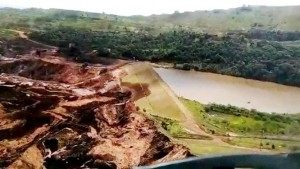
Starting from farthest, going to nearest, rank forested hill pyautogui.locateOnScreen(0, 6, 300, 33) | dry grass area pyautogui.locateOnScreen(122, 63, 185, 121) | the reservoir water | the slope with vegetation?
1. forested hill pyautogui.locateOnScreen(0, 6, 300, 33)
2. the slope with vegetation
3. the reservoir water
4. dry grass area pyautogui.locateOnScreen(122, 63, 185, 121)

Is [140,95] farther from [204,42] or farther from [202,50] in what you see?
[204,42]

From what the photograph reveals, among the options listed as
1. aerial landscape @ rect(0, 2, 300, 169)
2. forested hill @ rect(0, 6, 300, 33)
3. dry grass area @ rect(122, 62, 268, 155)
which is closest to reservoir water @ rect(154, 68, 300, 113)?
aerial landscape @ rect(0, 2, 300, 169)

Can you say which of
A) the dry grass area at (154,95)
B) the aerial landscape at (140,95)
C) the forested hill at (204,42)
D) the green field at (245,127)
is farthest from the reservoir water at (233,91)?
the green field at (245,127)

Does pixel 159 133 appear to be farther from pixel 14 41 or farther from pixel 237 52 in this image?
pixel 14 41

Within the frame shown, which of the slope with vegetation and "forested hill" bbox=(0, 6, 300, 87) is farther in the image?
"forested hill" bbox=(0, 6, 300, 87)

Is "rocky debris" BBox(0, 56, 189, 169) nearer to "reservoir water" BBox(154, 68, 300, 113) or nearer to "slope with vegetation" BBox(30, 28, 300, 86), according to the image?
"reservoir water" BBox(154, 68, 300, 113)

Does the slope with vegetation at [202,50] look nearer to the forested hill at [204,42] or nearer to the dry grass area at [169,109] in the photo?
the forested hill at [204,42]

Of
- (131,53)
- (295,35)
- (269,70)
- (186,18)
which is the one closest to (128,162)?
(269,70)

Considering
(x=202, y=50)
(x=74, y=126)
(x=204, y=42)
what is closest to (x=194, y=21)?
(x=204, y=42)
